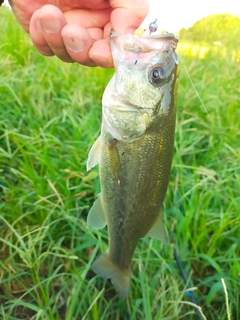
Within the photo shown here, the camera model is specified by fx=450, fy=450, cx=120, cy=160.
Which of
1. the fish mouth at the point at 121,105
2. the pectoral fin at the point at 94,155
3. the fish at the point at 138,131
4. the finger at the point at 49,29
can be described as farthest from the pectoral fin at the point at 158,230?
the finger at the point at 49,29

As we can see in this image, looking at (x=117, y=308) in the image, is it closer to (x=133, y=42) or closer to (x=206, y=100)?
(x=133, y=42)

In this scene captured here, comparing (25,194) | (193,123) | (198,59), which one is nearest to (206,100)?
(193,123)

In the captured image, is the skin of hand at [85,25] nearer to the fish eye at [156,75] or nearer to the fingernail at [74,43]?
the fingernail at [74,43]

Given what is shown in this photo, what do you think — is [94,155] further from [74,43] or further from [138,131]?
[74,43]

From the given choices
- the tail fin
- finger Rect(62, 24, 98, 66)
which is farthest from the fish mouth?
the tail fin

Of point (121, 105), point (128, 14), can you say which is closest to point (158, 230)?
point (121, 105)

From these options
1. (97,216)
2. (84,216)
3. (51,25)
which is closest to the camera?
(51,25)
